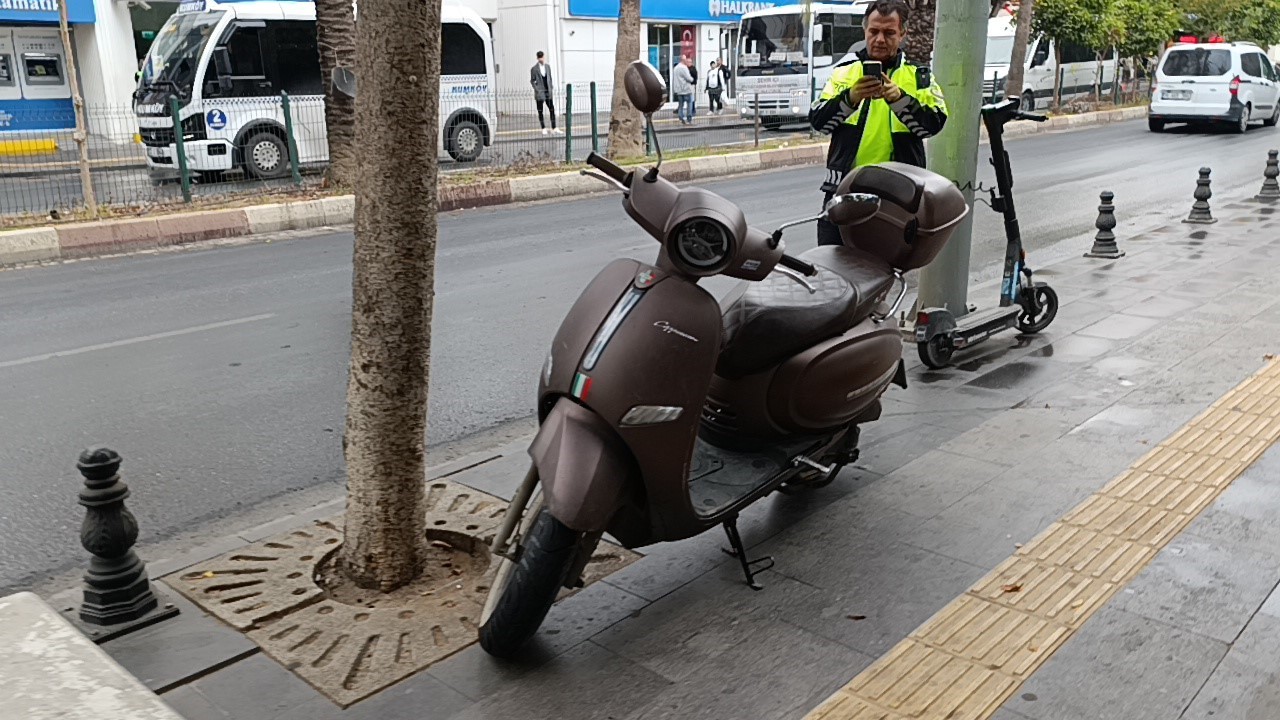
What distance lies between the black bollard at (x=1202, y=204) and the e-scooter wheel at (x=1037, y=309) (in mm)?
5288

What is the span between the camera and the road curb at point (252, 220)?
10.8 metres

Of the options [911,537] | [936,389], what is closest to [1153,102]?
[936,389]

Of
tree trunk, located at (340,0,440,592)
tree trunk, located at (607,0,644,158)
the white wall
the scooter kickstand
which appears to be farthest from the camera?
the white wall

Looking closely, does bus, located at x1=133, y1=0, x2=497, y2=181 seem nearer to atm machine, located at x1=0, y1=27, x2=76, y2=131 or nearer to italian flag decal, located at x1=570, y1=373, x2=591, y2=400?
atm machine, located at x1=0, y1=27, x2=76, y2=131

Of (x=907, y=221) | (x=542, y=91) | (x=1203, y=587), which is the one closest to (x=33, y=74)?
(x=542, y=91)

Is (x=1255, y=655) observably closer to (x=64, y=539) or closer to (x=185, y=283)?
(x=64, y=539)

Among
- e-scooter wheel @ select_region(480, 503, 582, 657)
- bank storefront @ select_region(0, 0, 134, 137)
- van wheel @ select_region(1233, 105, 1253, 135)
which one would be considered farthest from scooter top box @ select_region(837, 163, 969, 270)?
van wheel @ select_region(1233, 105, 1253, 135)

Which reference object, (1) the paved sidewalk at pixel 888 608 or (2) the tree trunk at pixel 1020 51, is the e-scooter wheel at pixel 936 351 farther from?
(2) the tree trunk at pixel 1020 51

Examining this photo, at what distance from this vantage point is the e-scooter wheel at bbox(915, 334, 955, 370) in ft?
19.1

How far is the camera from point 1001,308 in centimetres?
633

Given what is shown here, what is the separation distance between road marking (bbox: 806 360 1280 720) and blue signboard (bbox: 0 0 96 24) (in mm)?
23284

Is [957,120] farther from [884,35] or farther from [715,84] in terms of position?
[715,84]

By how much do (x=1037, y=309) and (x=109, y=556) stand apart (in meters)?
5.34

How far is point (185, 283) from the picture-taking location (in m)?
9.23
